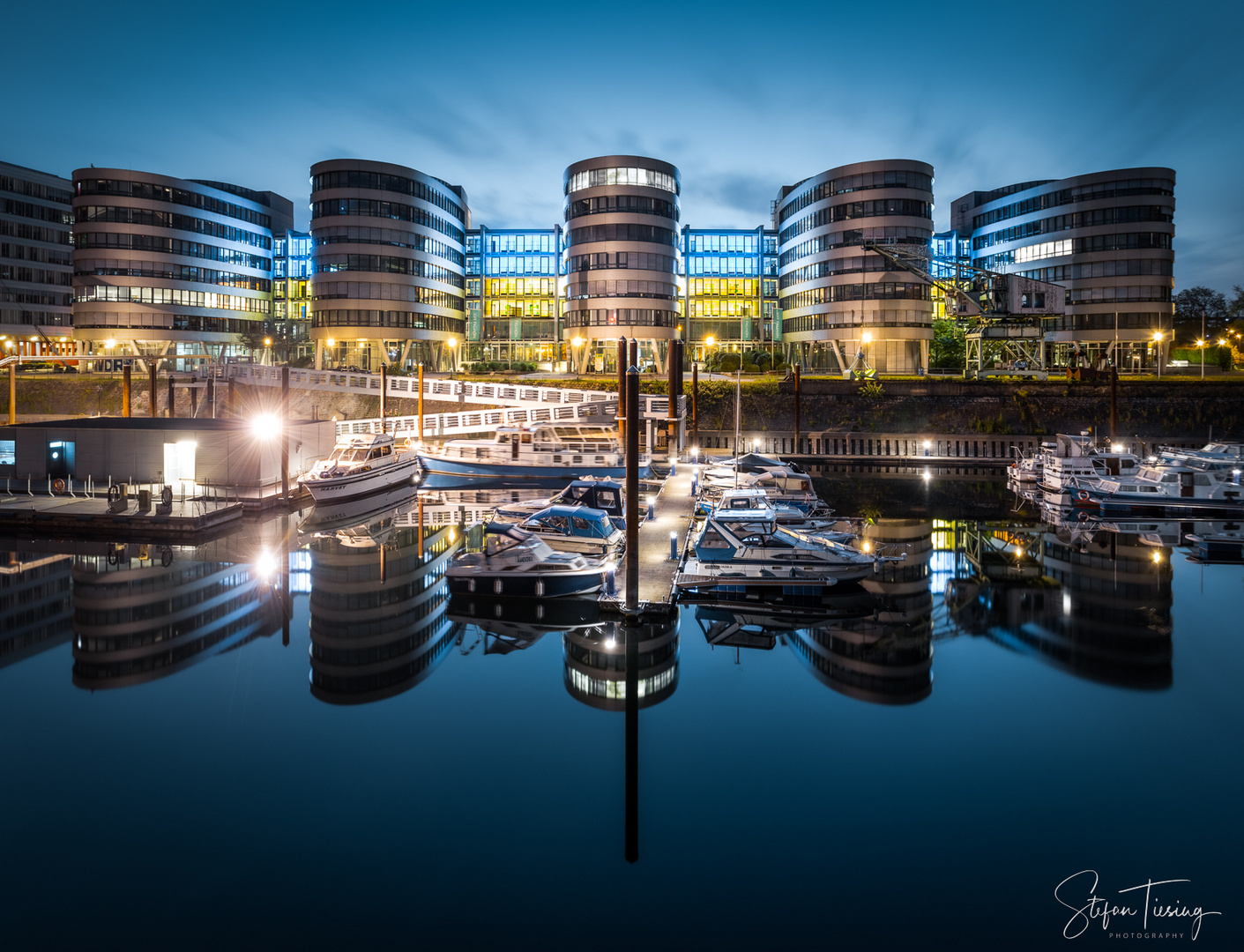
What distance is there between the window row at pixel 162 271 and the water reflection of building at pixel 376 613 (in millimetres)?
73724

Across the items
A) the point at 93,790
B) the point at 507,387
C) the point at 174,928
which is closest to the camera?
the point at 174,928

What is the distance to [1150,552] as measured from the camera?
30250 millimetres

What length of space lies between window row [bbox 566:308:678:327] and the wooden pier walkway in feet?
129

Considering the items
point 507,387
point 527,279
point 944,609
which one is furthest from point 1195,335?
point 944,609

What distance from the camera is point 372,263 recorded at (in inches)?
3182

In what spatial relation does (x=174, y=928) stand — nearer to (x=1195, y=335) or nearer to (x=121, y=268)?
(x=121, y=268)

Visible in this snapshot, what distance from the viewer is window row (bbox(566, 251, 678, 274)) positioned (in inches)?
3081

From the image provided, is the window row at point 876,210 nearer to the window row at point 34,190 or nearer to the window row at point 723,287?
the window row at point 723,287

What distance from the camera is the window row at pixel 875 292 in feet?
255

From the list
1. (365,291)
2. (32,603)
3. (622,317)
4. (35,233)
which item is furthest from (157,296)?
(32,603)

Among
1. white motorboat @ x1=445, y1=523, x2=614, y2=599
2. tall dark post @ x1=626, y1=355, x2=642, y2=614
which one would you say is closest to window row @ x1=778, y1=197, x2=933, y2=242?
white motorboat @ x1=445, y1=523, x2=614, y2=599

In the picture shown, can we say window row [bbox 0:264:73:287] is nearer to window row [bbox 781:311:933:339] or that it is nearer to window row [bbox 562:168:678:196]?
window row [bbox 562:168:678:196]

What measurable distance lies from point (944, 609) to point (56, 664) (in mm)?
22477

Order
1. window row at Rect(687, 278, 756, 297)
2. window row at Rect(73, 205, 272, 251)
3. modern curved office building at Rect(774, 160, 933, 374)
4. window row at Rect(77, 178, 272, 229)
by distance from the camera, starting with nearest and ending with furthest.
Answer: modern curved office building at Rect(774, 160, 933, 374) → window row at Rect(77, 178, 272, 229) → window row at Rect(73, 205, 272, 251) → window row at Rect(687, 278, 756, 297)
